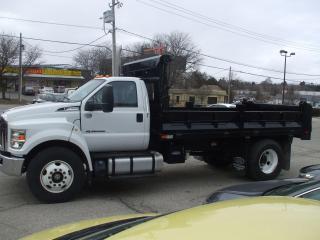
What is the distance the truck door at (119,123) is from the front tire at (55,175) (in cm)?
59

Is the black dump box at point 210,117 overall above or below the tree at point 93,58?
below

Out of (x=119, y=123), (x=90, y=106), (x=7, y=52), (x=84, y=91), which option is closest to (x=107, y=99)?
(x=90, y=106)

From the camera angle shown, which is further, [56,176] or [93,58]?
→ [93,58]

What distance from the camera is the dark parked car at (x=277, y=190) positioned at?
3.81 m

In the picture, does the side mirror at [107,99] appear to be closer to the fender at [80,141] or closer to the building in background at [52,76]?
the fender at [80,141]

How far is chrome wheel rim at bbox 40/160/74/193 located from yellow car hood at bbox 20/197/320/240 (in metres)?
5.31

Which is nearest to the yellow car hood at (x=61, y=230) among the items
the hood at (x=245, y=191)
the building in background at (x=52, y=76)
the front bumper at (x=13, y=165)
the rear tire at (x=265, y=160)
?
the hood at (x=245, y=191)

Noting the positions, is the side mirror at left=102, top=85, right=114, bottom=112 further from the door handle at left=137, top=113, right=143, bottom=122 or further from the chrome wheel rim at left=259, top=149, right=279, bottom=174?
the chrome wheel rim at left=259, top=149, right=279, bottom=174

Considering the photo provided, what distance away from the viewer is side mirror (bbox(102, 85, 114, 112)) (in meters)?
7.89

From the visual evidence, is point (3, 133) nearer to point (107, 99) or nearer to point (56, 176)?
point (56, 176)

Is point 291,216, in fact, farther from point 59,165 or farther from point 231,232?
point 59,165

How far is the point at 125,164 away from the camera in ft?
26.3

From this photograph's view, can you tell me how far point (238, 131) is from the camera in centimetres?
970

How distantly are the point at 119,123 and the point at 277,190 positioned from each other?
4.43 m
